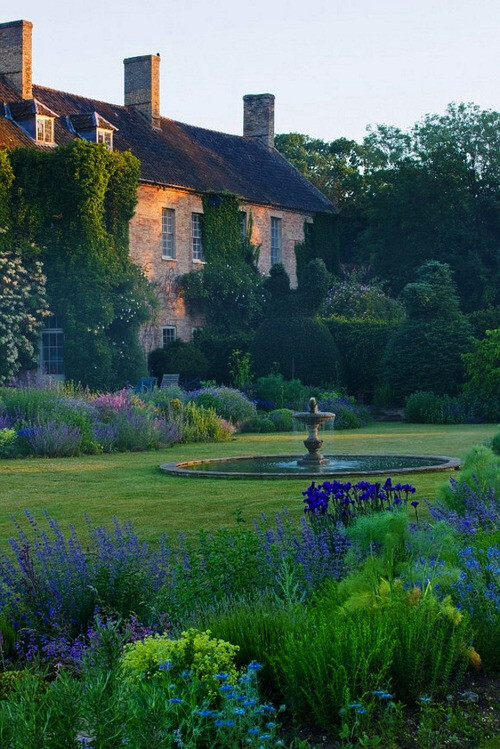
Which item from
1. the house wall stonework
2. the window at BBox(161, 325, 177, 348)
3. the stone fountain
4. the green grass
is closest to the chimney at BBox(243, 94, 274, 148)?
the house wall stonework

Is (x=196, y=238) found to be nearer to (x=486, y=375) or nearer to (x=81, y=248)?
(x=81, y=248)

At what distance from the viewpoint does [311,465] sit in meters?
14.6

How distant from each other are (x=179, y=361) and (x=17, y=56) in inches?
390

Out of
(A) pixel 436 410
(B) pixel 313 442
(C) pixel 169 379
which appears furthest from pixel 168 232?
(B) pixel 313 442

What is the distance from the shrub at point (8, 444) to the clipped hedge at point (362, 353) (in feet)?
45.2

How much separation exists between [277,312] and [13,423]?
1142 centimetres

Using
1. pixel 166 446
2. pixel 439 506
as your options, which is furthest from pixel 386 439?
pixel 439 506

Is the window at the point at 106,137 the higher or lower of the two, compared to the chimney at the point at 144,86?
lower

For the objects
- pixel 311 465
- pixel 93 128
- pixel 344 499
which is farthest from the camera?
pixel 93 128

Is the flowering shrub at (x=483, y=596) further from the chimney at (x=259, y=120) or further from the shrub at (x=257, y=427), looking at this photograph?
the chimney at (x=259, y=120)

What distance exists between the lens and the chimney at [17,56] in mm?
31344

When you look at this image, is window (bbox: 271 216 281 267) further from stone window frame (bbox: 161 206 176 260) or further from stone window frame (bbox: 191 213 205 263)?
stone window frame (bbox: 161 206 176 260)

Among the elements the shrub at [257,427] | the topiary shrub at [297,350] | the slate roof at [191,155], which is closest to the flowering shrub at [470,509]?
the shrub at [257,427]

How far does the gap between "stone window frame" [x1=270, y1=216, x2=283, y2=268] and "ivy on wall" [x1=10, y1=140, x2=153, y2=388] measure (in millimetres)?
8855
